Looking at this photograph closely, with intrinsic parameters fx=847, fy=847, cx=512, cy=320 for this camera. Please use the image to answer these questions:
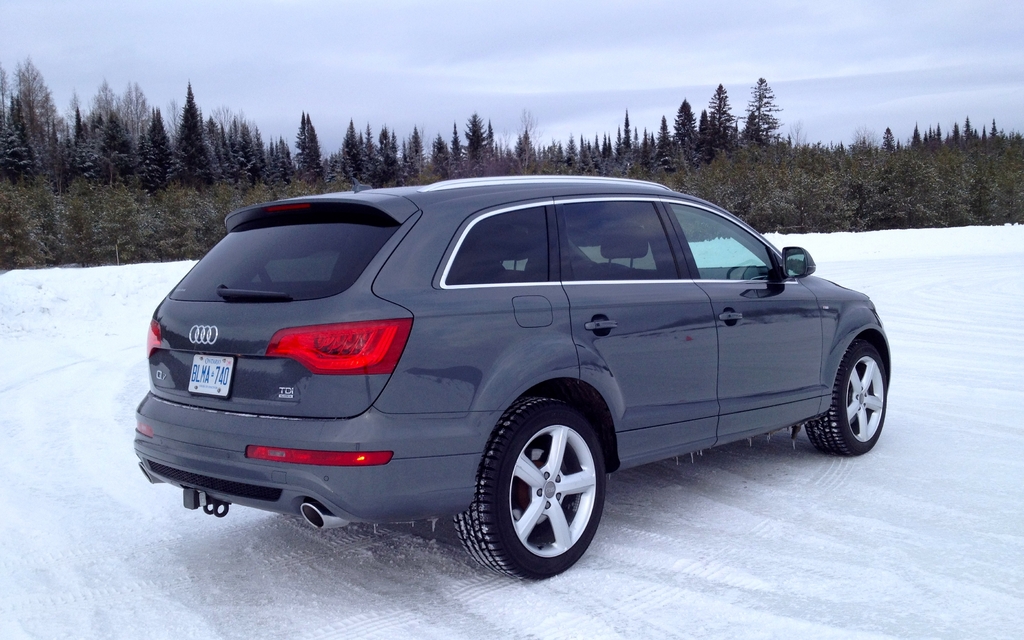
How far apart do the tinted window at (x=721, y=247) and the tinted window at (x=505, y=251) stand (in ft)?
3.62

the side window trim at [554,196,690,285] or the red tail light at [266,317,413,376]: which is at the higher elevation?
the side window trim at [554,196,690,285]

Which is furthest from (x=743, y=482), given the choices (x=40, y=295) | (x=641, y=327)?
(x=40, y=295)

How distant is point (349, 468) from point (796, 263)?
3.27m

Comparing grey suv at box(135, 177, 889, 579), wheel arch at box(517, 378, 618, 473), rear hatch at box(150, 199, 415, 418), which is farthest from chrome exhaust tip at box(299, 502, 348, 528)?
wheel arch at box(517, 378, 618, 473)

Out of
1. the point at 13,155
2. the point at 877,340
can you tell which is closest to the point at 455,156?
the point at 13,155

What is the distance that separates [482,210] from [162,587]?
220 centimetres

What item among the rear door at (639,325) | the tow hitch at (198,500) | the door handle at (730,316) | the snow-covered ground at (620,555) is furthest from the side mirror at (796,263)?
the tow hitch at (198,500)

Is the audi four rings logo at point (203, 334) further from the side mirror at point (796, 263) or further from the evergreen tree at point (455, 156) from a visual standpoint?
the evergreen tree at point (455, 156)

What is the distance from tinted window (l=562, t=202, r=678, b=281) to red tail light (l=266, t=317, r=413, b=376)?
1.04 meters

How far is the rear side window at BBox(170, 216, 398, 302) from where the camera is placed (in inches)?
136

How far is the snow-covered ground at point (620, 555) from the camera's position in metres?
3.35

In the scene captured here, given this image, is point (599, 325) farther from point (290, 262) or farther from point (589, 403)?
point (290, 262)

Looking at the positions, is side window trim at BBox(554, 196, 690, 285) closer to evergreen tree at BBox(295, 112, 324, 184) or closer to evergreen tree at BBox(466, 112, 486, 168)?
evergreen tree at BBox(466, 112, 486, 168)

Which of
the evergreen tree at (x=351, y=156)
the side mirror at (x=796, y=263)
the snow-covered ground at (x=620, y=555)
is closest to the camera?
the snow-covered ground at (x=620, y=555)
